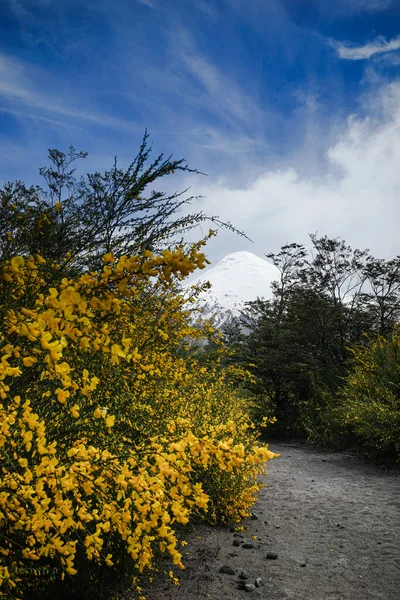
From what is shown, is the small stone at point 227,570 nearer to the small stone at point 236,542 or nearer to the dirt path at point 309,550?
the dirt path at point 309,550

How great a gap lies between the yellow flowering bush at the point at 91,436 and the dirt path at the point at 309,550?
0.70 meters

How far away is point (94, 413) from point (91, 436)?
105 centimetres

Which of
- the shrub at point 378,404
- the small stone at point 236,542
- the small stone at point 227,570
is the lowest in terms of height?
the small stone at point 236,542

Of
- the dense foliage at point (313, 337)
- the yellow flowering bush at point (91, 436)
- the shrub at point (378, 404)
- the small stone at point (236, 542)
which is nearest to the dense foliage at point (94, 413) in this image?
the yellow flowering bush at point (91, 436)

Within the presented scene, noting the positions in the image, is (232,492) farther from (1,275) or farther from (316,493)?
(1,275)

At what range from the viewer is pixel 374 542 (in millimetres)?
5016

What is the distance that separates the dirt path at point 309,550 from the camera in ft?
12.6

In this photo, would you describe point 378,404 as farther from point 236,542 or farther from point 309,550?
point 236,542

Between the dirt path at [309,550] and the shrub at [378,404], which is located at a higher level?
the shrub at [378,404]

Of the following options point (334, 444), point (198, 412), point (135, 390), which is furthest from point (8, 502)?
point (334, 444)

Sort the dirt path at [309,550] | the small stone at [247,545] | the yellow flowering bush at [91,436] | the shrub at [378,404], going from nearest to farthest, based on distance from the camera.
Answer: the yellow flowering bush at [91,436] → the dirt path at [309,550] → the small stone at [247,545] → the shrub at [378,404]

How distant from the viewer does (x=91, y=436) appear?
8.69 feet

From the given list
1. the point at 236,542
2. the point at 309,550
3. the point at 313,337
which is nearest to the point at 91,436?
the point at 236,542

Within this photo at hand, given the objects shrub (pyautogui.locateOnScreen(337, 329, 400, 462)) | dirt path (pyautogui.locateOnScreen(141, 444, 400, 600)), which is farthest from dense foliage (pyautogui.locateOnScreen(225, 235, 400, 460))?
dirt path (pyautogui.locateOnScreen(141, 444, 400, 600))
